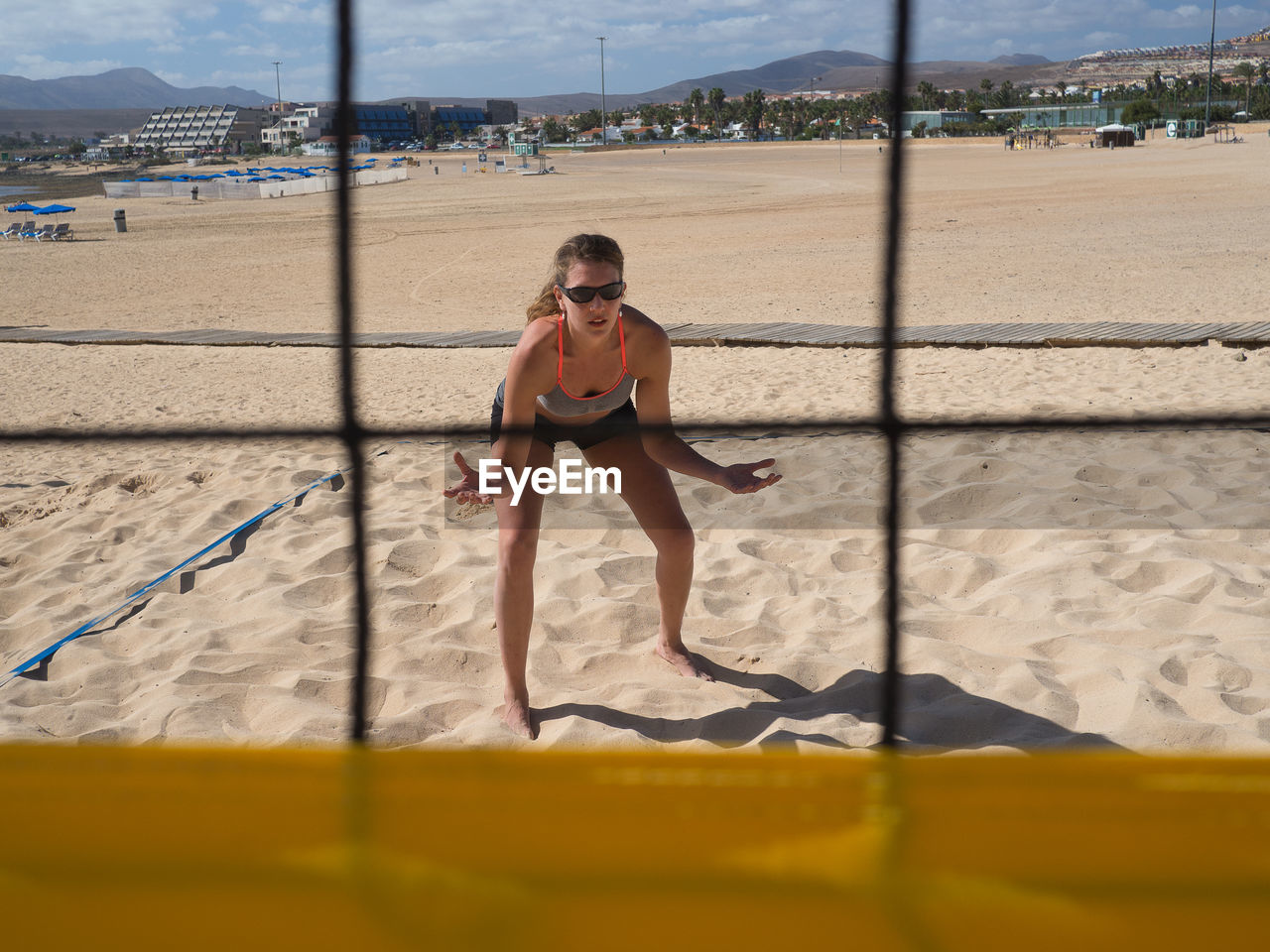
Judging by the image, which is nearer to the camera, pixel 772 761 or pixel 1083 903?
pixel 1083 903

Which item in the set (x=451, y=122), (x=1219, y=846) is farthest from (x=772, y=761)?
(x=451, y=122)

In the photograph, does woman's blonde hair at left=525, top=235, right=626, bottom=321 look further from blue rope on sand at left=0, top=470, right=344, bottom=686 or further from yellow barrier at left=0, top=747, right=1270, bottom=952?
blue rope on sand at left=0, top=470, right=344, bottom=686

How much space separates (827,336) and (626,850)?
628 centimetres

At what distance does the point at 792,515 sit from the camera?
3789 millimetres

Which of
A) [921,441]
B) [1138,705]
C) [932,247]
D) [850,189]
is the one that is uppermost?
[850,189]

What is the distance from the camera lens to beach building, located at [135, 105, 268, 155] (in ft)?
348

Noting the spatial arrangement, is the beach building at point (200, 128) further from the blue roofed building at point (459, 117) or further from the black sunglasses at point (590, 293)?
the black sunglasses at point (590, 293)

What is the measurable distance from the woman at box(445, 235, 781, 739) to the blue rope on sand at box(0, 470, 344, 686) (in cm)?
136

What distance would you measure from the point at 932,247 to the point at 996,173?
17.0m

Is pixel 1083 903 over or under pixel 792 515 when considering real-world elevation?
over

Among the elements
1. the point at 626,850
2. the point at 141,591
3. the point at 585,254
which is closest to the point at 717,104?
the point at 141,591

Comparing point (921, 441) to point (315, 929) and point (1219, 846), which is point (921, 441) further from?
point (315, 929)

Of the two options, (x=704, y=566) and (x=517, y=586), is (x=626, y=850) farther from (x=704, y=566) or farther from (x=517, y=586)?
(x=704, y=566)

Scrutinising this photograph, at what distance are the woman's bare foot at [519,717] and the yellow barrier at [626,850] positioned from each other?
134 cm
